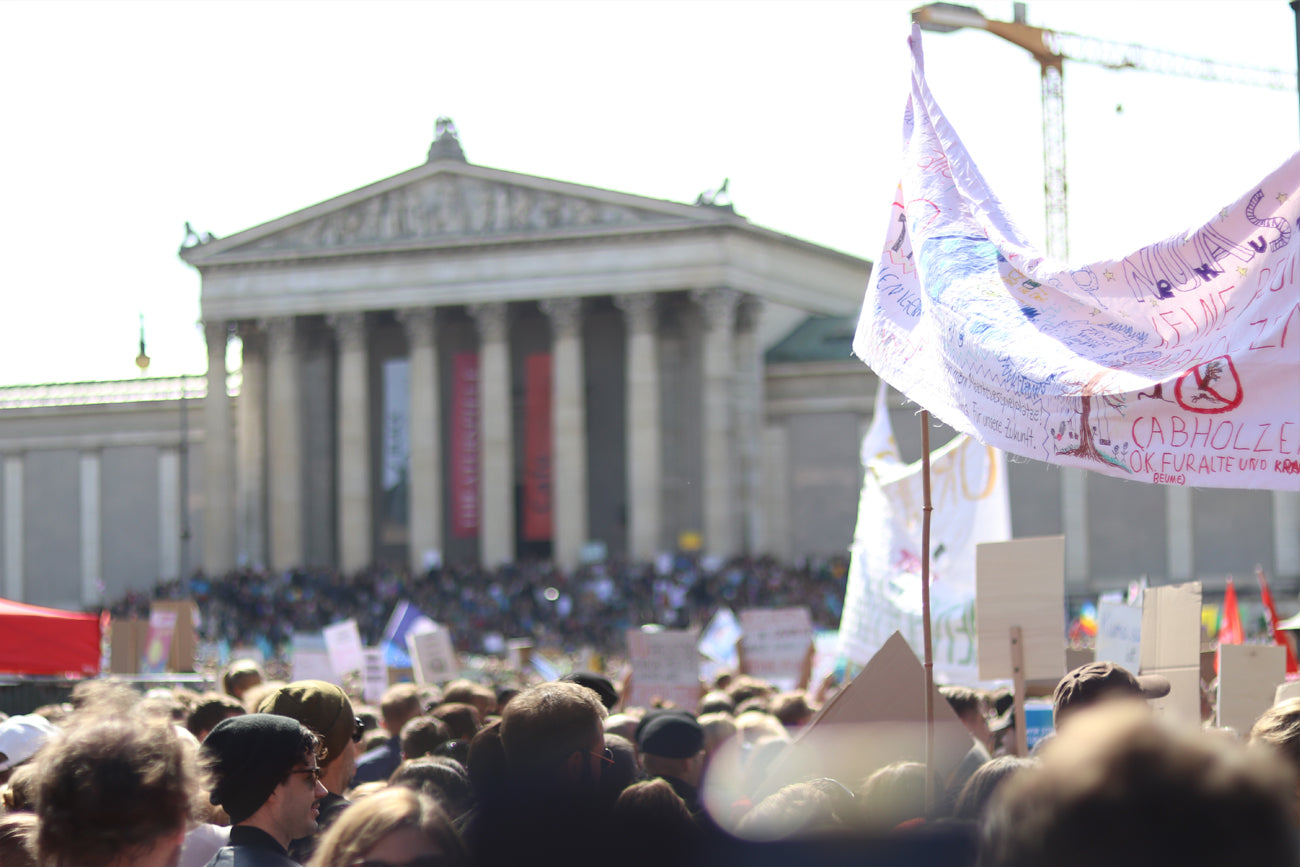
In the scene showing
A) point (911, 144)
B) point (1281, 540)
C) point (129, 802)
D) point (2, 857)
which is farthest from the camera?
point (1281, 540)

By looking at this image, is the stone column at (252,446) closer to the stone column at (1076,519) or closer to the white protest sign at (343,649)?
the stone column at (1076,519)

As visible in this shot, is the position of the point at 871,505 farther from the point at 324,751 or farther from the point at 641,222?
the point at 641,222

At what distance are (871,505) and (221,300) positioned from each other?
173 ft

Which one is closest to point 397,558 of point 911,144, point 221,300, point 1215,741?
point 221,300

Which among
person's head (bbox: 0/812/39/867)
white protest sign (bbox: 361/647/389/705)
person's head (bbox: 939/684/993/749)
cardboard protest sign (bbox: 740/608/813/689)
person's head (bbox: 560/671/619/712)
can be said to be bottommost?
white protest sign (bbox: 361/647/389/705)

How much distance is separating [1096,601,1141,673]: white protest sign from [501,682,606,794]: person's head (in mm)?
7156

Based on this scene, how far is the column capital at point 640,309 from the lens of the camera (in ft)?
202

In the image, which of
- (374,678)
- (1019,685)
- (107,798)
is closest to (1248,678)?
(1019,685)

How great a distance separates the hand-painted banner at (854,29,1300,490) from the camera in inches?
234

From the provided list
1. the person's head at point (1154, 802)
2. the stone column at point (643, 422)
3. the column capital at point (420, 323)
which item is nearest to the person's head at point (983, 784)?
the person's head at point (1154, 802)

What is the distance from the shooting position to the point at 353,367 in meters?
65.3

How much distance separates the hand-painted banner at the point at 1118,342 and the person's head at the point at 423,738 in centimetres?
350

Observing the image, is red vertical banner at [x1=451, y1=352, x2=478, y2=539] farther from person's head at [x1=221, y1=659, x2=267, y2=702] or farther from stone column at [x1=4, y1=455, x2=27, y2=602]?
person's head at [x1=221, y1=659, x2=267, y2=702]

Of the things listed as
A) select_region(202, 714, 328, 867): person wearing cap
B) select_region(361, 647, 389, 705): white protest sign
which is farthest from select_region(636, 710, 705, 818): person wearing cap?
select_region(361, 647, 389, 705): white protest sign
